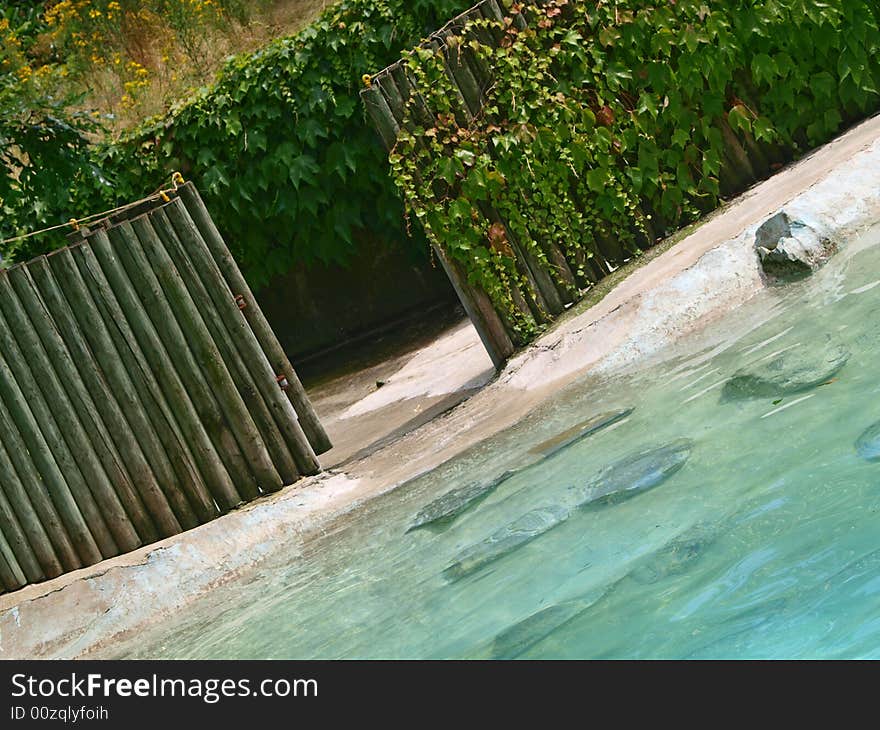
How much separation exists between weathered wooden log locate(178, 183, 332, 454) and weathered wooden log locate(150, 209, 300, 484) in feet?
0.30

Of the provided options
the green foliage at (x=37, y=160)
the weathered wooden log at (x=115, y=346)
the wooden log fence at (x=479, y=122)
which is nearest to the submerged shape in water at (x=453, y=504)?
the weathered wooden log at (x=115, y=346)

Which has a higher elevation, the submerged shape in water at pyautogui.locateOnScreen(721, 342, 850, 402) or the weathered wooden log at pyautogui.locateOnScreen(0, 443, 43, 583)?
the weathered wooden log at pyautogui.locateOnScreen(0, 443, 43, 583)

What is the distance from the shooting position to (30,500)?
6691 mm

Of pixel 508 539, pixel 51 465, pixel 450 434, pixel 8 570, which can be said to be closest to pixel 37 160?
pixel 51 465

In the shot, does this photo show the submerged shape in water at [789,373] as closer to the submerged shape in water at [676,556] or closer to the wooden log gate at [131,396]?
the submerged shape in water at [676,556]

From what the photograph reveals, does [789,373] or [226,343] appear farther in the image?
[226,343]

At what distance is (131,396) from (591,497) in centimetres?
305

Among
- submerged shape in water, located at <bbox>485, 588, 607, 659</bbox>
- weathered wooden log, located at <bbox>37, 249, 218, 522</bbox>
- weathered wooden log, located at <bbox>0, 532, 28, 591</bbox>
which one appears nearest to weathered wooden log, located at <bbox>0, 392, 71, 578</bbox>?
weathered wooden log, located at <bbox>0, 532, 28, 591</bbox>

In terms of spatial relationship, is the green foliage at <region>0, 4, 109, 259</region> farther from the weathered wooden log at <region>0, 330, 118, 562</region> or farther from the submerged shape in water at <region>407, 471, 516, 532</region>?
the submerged shape in water at <region>407, 471, 516, 532</region>

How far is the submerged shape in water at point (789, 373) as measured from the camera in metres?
4.96

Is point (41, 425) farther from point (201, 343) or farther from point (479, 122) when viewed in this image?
point (479, 122)

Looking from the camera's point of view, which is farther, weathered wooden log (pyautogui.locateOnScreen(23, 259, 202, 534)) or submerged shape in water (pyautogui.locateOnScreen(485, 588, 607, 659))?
weathered wooden log (pyautogui.locateOnScreen(23, 259, 202, 534))

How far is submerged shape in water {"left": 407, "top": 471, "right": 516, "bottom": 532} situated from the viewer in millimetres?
5449
